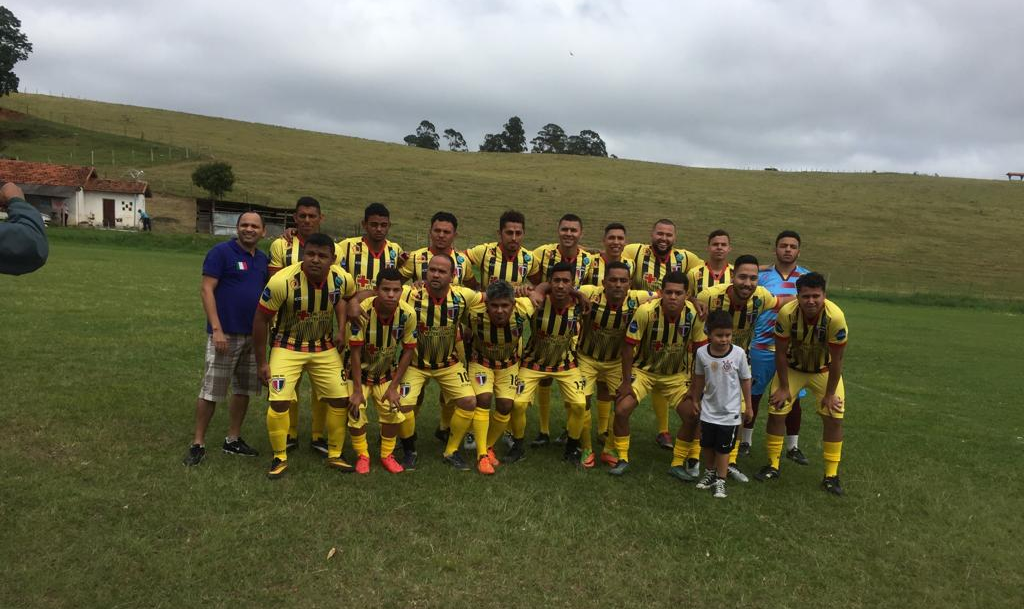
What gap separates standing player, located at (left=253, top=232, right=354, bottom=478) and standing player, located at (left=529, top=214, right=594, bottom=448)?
2.25 meters

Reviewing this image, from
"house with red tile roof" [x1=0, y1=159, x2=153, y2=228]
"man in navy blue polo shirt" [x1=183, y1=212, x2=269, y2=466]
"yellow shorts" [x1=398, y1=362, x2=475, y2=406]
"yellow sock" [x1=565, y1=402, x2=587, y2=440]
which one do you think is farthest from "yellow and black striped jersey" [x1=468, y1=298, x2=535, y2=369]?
"house with red tile roof" [x1=0, y1=159, x2=153, y2=228]

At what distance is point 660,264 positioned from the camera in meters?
7.41

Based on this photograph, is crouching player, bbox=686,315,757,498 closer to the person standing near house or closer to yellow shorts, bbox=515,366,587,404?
yellow shorts, bbox=515,366,587,404

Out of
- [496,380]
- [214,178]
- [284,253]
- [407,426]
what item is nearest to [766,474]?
[496,380]

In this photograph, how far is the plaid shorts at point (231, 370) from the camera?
580 cm

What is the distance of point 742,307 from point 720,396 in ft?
3.73

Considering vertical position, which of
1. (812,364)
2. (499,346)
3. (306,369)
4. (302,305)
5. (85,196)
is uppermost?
(85,196)

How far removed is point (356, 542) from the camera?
438cm

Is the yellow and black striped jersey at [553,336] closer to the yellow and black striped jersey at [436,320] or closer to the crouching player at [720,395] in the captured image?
the yellow and black striped jersey at [436,320]

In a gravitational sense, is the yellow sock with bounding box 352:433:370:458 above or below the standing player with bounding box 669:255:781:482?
below

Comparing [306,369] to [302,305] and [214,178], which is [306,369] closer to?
[302,305]

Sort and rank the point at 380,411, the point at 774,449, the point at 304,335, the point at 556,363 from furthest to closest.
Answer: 1. the point at 556,363
2. the point at 774,449
3. the point at 380,411
4. the point at 304,335

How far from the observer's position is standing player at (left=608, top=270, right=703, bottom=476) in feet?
20.2

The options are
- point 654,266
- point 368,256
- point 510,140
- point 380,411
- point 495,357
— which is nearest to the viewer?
point 380,411
